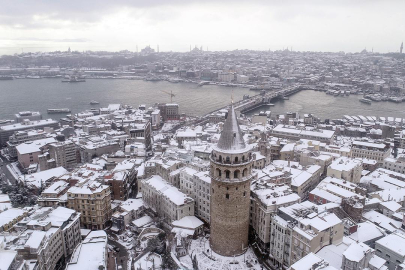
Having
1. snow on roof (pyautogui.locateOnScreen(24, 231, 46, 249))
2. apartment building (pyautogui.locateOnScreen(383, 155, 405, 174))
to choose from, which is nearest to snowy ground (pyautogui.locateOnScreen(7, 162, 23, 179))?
snow on roof (pyautogui.locateOnScreen(24, 231, 46, 249))

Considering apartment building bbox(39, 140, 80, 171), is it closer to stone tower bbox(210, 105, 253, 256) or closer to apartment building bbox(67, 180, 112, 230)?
apartment building bbox(67, 180, 112, 230)

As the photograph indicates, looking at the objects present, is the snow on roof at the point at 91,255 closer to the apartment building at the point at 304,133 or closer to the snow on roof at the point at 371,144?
the snow on roof at the point at 371,144

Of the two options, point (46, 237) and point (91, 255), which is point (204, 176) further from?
point (46, 237)

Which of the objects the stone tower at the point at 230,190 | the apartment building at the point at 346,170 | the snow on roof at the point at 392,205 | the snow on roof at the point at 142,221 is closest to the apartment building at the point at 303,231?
the stone tower at the point at 230,190

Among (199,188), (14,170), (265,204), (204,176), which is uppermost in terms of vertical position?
(204,176)

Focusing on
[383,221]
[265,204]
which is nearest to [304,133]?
[383,221]

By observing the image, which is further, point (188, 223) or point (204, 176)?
point (204, 176)

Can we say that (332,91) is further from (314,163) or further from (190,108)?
(314,163)
